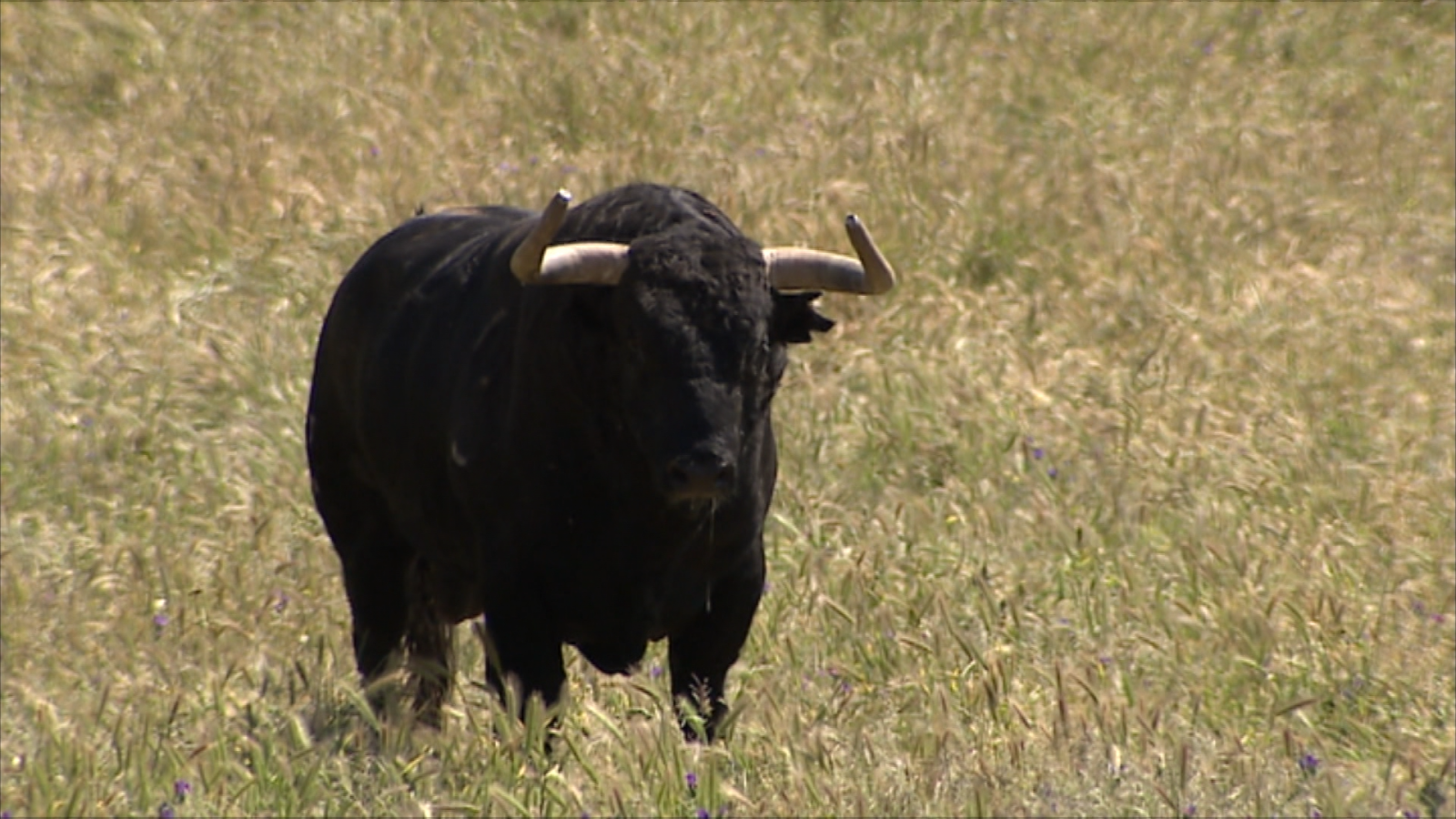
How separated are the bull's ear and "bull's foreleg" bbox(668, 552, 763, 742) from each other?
2.06 ft

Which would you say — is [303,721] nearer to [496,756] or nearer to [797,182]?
[496,756]

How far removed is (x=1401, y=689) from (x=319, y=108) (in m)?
9.57

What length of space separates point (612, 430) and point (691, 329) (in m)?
0.43

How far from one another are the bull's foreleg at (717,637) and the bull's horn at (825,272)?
77 cm

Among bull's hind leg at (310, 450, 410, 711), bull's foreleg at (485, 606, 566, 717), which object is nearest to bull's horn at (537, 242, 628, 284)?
bull's foreleg at (485, 606, 566, 717)

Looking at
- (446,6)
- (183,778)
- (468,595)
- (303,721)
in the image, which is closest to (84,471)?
(468,595)

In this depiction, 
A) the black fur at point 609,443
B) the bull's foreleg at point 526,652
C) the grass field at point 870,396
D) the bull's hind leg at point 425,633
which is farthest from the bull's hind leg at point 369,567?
the bull's foreleg at point 526,652

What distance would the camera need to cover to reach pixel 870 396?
34.2 ft

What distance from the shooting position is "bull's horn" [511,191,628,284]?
19.5 ft

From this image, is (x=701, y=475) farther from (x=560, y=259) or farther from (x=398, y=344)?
(x=398, y=344)

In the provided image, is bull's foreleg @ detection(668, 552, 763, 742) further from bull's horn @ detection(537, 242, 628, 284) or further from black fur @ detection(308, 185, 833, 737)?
bull's horn @ detection(537, 242, 628, 284)

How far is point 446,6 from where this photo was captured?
16.9m

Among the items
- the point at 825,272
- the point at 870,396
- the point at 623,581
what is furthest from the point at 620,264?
the point at 870,396

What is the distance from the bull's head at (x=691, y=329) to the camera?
19.1 feet
